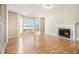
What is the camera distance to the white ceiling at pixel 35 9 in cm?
137

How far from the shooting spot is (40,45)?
1518mm

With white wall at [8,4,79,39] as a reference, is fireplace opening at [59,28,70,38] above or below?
below

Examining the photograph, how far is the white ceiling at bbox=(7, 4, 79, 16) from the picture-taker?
53.8 inches

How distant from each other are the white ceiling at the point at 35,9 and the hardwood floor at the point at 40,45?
33 cm

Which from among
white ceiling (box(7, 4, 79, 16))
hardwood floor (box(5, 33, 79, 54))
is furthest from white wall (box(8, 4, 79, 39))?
hardwood floor (box(5, 33, 79, 54))

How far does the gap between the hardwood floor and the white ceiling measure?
0.33 m

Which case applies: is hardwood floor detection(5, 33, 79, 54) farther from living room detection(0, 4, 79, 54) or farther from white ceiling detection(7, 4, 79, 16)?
white ceiling detection(7, 4, 79, 16)
